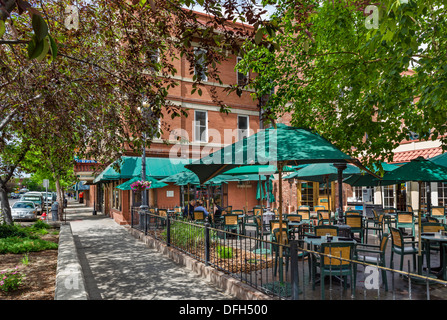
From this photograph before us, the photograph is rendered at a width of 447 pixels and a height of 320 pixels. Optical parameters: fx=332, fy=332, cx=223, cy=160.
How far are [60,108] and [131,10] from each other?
2.54 m

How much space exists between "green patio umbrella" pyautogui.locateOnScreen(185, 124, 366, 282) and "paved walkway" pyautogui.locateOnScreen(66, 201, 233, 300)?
224 centimetres

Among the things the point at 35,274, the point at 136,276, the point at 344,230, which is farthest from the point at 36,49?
the point at 344,230

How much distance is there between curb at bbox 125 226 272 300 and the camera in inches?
229

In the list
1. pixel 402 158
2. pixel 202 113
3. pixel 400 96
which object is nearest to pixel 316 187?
pixel 402 158

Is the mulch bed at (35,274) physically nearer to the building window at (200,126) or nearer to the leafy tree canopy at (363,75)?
the leafy tree canopy at (363,75)

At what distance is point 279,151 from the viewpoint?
5.47m

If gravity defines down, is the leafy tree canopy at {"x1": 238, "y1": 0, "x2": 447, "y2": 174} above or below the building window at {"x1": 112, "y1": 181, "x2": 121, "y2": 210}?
above

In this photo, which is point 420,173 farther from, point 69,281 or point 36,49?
point 36,49

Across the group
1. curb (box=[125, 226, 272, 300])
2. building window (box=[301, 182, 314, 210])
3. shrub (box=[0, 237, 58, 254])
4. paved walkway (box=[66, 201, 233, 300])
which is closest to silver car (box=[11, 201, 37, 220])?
paved walkway (box=[66, 201, 233, 300])

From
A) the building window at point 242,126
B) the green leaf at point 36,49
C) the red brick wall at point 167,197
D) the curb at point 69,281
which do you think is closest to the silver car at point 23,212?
the red brick wall at point 167,197

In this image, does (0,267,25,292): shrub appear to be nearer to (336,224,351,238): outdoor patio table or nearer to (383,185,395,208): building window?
(336,224,351,238): outdoor patio table

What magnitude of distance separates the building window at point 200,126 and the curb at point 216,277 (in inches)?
442
